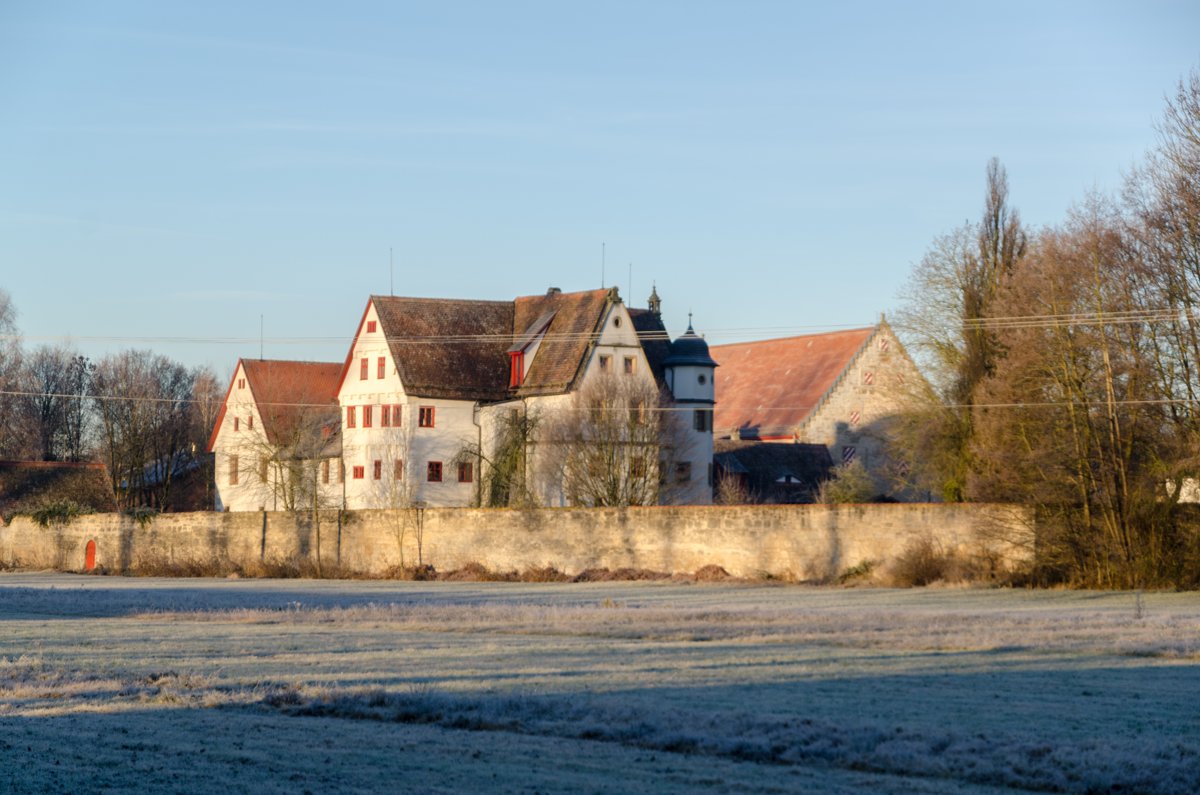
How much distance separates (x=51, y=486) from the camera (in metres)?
70.1

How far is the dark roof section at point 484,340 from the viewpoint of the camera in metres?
64.4

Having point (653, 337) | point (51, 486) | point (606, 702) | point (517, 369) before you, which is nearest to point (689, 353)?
point (653, 337)

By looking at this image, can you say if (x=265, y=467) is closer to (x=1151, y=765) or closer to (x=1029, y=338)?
(x=1029, y=338)

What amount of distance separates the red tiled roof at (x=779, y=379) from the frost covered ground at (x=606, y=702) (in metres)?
53.7

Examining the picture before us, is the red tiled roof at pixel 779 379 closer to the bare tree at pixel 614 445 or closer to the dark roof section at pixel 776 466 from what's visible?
the dark roof section at pixel 776 466

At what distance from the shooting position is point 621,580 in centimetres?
4378

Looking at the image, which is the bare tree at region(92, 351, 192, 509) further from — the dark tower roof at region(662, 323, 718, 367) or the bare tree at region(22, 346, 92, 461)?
the dark tower roof at region(662, 323, 718, 367)

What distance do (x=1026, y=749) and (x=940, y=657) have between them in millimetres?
7596

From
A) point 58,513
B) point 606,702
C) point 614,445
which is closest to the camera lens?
point 606,702

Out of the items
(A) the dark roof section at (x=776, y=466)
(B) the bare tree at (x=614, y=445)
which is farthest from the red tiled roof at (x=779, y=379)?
(B) the bare tree at (x=614, y=445)

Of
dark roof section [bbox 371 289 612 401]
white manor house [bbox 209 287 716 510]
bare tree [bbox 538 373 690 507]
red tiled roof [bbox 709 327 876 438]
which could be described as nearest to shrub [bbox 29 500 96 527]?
white manor house [bbox 209 287 716 510]

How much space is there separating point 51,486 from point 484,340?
22.7 meters

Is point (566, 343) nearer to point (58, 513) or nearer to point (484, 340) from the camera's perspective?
point (484, 340)

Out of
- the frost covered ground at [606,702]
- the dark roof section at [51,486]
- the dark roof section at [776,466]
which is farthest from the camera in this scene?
the dark roof section at [776,466]
